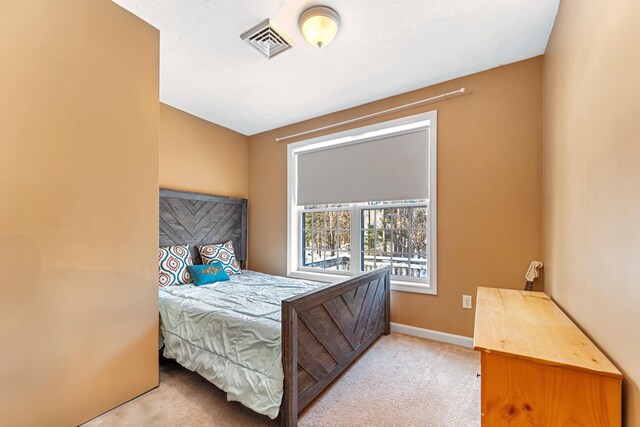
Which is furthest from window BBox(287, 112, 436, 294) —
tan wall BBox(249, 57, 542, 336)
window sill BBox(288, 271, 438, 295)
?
tan wall BBox(249, 57, 542, 336)

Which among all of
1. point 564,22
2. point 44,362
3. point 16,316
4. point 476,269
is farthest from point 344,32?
point 44,362

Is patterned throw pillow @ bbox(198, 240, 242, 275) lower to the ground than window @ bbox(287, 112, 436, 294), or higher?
lower

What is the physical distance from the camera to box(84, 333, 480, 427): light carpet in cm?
171

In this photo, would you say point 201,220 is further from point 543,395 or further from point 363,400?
point 543,395

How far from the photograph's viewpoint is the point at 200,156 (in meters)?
3.67

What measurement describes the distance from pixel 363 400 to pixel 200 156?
3281 mm

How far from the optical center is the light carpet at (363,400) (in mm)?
1705

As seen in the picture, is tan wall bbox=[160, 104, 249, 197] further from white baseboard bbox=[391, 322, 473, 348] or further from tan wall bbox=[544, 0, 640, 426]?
tan wall bbox=[544, 0, 640, 426]

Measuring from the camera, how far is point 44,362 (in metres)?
1.51

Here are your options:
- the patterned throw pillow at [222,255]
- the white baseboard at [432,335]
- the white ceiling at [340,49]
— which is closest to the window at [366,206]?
the white baseboard at [432,335]

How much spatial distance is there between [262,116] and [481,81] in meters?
2.49

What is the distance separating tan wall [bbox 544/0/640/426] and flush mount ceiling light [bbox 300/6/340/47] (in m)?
1.35

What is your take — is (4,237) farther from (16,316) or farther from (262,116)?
(262,116)

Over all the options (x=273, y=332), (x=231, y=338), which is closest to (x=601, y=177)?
(x=273, y=332)
